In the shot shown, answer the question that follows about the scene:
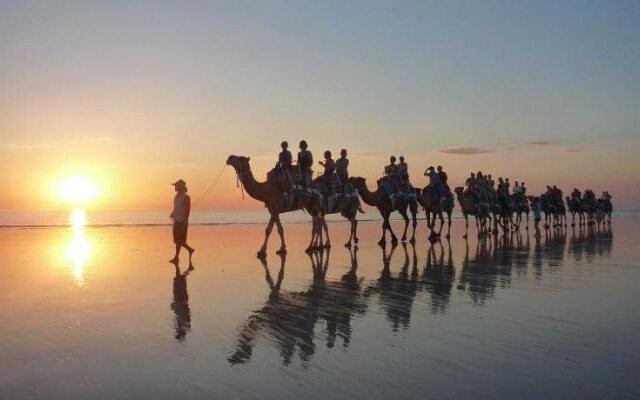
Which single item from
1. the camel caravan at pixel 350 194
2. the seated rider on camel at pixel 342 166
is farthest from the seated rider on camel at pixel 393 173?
the seated rider on camel at pixel 342 166

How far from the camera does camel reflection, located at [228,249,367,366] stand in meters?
6.20

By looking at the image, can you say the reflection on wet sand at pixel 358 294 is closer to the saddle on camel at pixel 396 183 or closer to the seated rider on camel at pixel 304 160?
the seated rider on camel at pixel 304 160

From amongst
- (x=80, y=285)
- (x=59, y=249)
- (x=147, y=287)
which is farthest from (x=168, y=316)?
(x=59, y=249)

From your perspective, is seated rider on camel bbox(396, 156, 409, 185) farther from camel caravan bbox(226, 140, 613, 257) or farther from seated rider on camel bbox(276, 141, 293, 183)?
seated rider on camel bbox(276, 141, 293, 183)

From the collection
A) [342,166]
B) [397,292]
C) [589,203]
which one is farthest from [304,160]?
[589,203]

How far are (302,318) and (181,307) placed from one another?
81.4 inches

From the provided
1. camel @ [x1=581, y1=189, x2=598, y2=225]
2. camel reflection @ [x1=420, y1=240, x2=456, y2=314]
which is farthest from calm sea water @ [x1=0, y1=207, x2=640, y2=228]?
camel reflection @ [x1=420, y1=240, x2=456, y2=314]

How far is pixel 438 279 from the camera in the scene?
38.5ft

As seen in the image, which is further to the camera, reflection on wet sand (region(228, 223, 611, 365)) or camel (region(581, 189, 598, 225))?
camel (region(581, 189, 598, 225))

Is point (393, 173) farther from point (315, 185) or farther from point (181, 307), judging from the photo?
point (181, 307)

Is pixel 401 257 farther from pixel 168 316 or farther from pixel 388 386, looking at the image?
pixel 388 386

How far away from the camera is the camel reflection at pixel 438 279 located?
8930 mm

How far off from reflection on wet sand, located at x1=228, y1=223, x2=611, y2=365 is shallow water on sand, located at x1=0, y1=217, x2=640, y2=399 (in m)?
0.04

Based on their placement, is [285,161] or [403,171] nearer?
[285,161]
